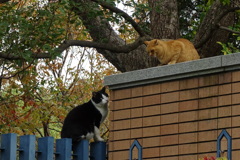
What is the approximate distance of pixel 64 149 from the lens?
25.1ft

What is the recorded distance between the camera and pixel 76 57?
21.1 m

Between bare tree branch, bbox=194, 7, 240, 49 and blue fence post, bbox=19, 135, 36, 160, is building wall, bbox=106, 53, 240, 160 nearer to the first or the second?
blue fence post, bbox=19, 135, 36, 160

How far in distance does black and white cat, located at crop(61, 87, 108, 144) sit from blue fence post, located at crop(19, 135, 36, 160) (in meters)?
0.98

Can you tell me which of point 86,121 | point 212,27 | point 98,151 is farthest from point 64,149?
point 212,27

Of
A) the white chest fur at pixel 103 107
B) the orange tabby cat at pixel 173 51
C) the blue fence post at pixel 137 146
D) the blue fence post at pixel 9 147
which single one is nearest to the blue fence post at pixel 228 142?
the blue fence post at pixel 137 146

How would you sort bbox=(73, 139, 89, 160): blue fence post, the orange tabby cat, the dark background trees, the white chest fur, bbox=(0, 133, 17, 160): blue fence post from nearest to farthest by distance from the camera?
bbox=(0, 133, 17, 160): blue fence post < bbox=(73, 139, 89, 160): blue fence post < the orange tabby cat < the white chest fur < the dark background trees

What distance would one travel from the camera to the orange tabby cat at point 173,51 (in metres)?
8.98

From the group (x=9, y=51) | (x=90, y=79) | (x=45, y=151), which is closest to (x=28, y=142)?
(x=45, y=151)

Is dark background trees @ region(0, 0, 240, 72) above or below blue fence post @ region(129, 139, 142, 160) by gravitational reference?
above

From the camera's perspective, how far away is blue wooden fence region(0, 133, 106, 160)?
7.20 meters

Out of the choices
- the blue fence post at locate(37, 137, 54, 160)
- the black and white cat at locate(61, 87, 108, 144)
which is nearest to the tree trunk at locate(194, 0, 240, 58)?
the black and white cat at locate(61, 87, 108, 144)

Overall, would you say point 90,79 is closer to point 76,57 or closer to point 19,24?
point 76,57

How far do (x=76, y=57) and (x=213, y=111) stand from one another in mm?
14523

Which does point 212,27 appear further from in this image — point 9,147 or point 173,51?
point 9,147
